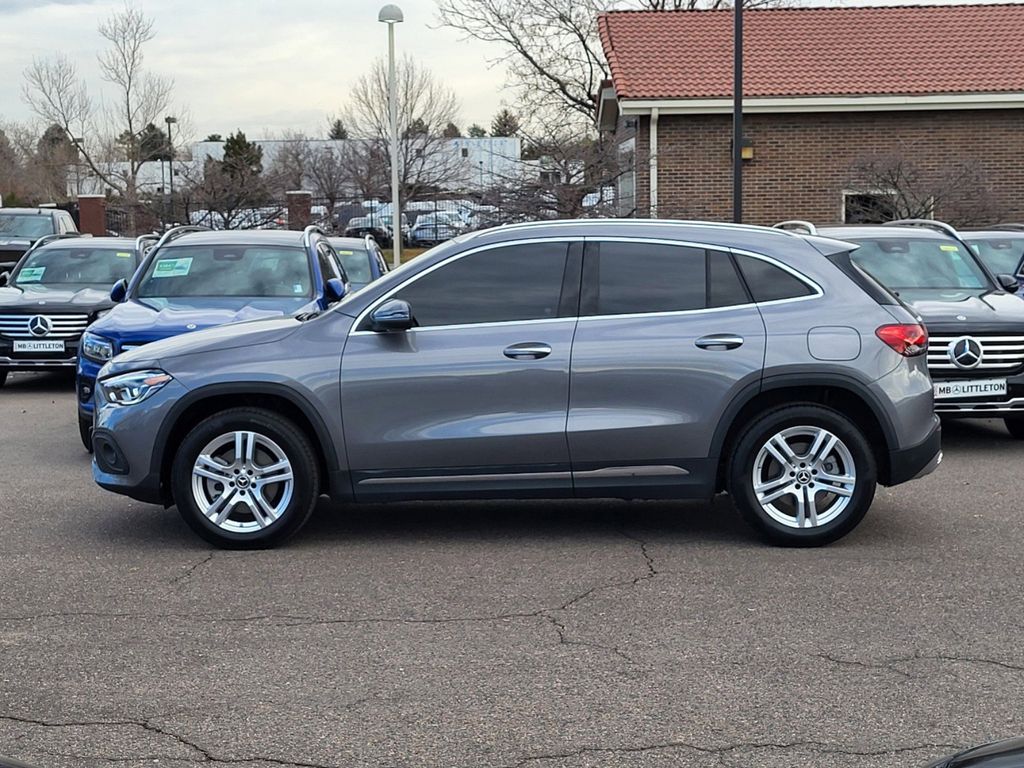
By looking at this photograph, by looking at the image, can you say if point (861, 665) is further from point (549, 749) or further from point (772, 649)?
point (549, 749)

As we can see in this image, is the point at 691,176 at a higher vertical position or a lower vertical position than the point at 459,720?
higher

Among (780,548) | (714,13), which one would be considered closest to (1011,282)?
(780,548)

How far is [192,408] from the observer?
745 centimetres

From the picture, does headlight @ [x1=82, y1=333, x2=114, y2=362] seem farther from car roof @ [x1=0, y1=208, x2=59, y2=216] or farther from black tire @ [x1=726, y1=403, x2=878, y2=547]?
car roof @ [x1=0, y1=208, x2=59, y2=216]

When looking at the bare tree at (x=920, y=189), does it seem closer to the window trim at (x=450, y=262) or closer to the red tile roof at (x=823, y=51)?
the red tile roof at (x=823, y=51)

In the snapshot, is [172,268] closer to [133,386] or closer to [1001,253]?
[133,386]

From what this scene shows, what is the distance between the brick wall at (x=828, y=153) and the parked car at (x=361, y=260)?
9.78 m

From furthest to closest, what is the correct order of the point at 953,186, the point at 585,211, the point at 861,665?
the point at 953,186 < the point at 585,211 < the point at 861,665

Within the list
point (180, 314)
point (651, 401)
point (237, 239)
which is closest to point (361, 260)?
point (237, 239)

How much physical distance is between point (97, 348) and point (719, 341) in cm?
534

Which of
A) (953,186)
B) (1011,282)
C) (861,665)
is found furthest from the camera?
(953,186)

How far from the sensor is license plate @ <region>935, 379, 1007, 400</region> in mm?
10258

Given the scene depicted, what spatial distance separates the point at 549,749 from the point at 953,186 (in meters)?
22.1

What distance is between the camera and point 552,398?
7.26m
